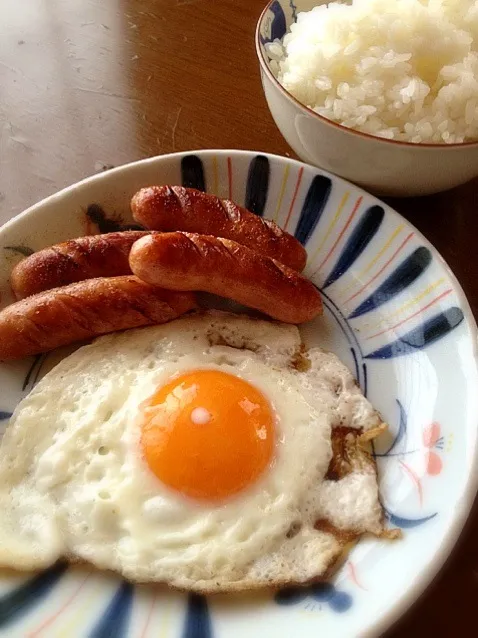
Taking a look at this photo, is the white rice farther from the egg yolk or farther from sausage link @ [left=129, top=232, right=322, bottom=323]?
the egg yolk

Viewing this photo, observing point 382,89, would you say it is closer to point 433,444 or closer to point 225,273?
point 225,273

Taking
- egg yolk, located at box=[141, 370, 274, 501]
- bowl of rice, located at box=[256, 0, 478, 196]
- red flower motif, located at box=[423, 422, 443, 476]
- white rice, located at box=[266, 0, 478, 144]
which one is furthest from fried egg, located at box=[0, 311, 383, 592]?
white rice, located at box=[266, 0, 478, 144]

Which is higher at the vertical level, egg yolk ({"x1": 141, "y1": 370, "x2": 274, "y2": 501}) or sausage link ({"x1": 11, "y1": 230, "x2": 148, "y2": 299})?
sausage link ({"x1": 11, "y1": 230, "x2": 148, "y2": 299})

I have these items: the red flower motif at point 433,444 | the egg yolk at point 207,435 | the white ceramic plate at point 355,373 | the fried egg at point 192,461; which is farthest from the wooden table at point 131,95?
the egg yolk at point 207,435

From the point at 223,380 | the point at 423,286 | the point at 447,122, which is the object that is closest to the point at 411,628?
the point at 223,380

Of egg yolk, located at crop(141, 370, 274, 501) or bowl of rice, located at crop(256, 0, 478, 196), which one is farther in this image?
bowl of rice, located at crop(256, 0, 478, 196)

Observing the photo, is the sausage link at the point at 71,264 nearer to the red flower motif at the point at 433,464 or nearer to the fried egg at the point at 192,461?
the fried egg at the point at 192,461

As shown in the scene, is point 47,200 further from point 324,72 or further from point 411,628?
point 411,628
